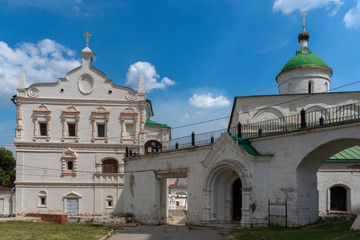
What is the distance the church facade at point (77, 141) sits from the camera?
2748 cm

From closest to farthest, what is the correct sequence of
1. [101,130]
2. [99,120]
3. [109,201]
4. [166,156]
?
[166,156] < [109,201] < [99,120] < [101,130]

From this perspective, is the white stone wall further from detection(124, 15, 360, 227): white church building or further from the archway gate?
the archway gate

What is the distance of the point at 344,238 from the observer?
10.8 metres

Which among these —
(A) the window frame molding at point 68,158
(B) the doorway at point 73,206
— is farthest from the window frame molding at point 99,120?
(B) the doorway at point 73,206

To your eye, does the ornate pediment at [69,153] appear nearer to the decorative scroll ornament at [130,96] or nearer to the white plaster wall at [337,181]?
the decorative scroll ornament at [130,96]

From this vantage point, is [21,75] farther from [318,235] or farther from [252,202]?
[318,235]

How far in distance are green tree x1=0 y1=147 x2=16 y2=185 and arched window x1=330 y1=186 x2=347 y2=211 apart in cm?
3514

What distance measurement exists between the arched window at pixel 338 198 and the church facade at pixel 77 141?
13.7 m

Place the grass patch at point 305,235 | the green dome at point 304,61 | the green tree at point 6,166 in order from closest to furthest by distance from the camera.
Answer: the grass patch at point 305,235
the green dome at point 304,61
the green tree at point 6,166

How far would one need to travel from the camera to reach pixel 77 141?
27.9 m

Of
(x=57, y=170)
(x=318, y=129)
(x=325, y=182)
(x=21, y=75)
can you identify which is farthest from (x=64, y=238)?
(x=21, y=75)

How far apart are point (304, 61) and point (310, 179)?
603 inches

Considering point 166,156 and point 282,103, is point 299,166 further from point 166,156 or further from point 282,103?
point 282,103

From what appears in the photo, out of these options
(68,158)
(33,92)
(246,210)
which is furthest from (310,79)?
(33,92)
